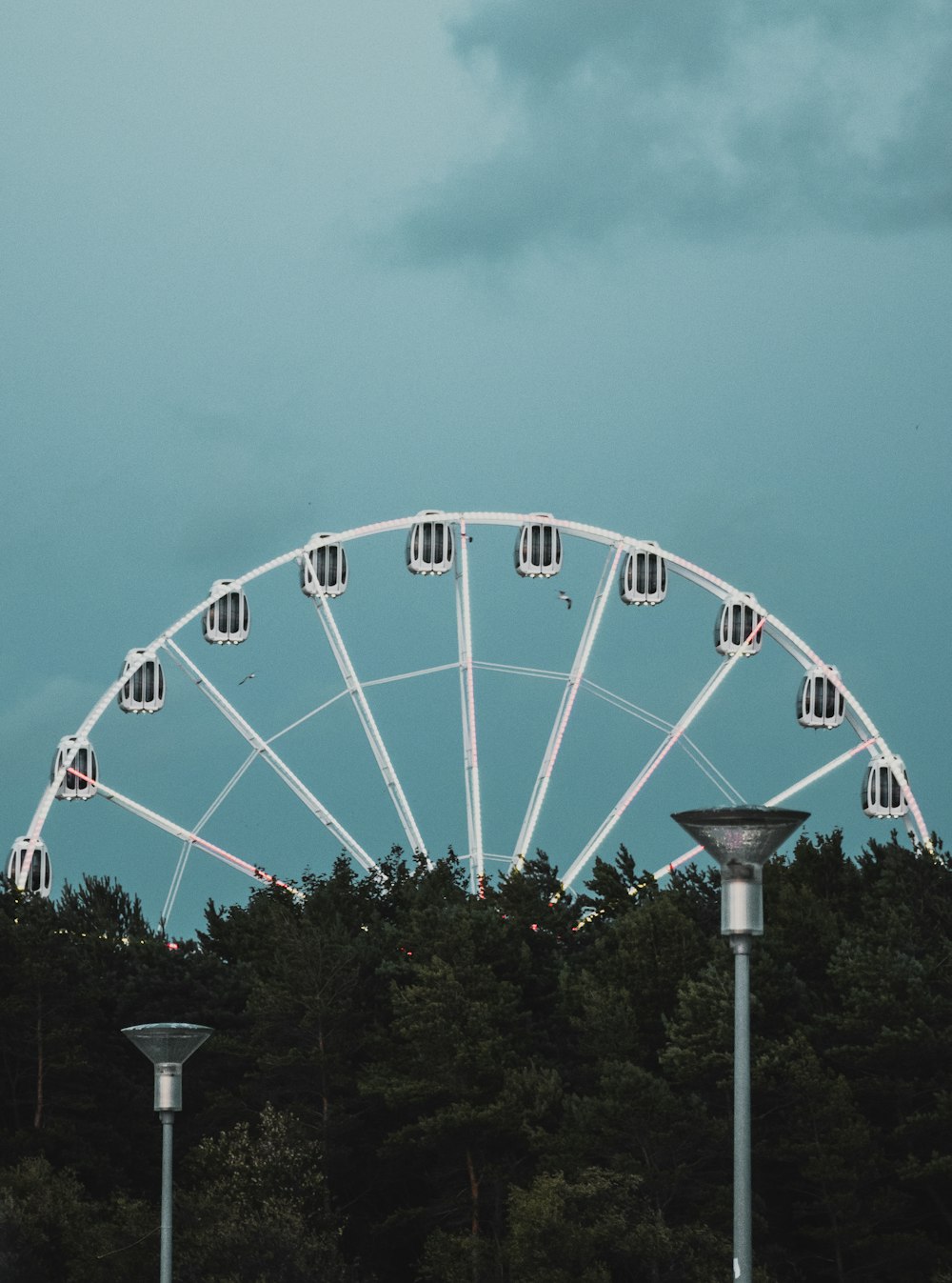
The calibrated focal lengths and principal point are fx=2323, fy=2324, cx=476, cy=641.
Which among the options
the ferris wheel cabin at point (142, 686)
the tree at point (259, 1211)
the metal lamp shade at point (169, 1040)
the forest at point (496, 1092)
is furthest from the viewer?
the ferris wheel cabin at point (142, 686)

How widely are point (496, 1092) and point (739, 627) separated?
47.5 ft

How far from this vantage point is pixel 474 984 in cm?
6153

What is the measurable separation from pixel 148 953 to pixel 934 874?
2344cm

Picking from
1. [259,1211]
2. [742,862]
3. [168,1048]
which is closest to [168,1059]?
[168,1048]

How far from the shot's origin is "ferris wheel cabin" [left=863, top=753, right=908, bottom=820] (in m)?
64.5

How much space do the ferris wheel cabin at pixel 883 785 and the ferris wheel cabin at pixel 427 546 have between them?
13143 mm

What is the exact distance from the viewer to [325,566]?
6388 centimetres

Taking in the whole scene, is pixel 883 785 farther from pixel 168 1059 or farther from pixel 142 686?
pixel 168 1059

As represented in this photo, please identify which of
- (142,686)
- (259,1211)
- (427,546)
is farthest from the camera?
(427,546)

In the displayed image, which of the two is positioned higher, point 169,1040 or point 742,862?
point 742,862

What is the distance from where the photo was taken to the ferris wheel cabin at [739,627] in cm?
6391

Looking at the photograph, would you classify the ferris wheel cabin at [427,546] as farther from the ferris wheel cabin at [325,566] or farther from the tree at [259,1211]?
the tree at [259,1211]

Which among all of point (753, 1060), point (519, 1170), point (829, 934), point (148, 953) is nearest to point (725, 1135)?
point (753, 1060)

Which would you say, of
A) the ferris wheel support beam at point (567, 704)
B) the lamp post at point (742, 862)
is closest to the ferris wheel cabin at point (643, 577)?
the ferris wheel support beam at point (567, 704)
